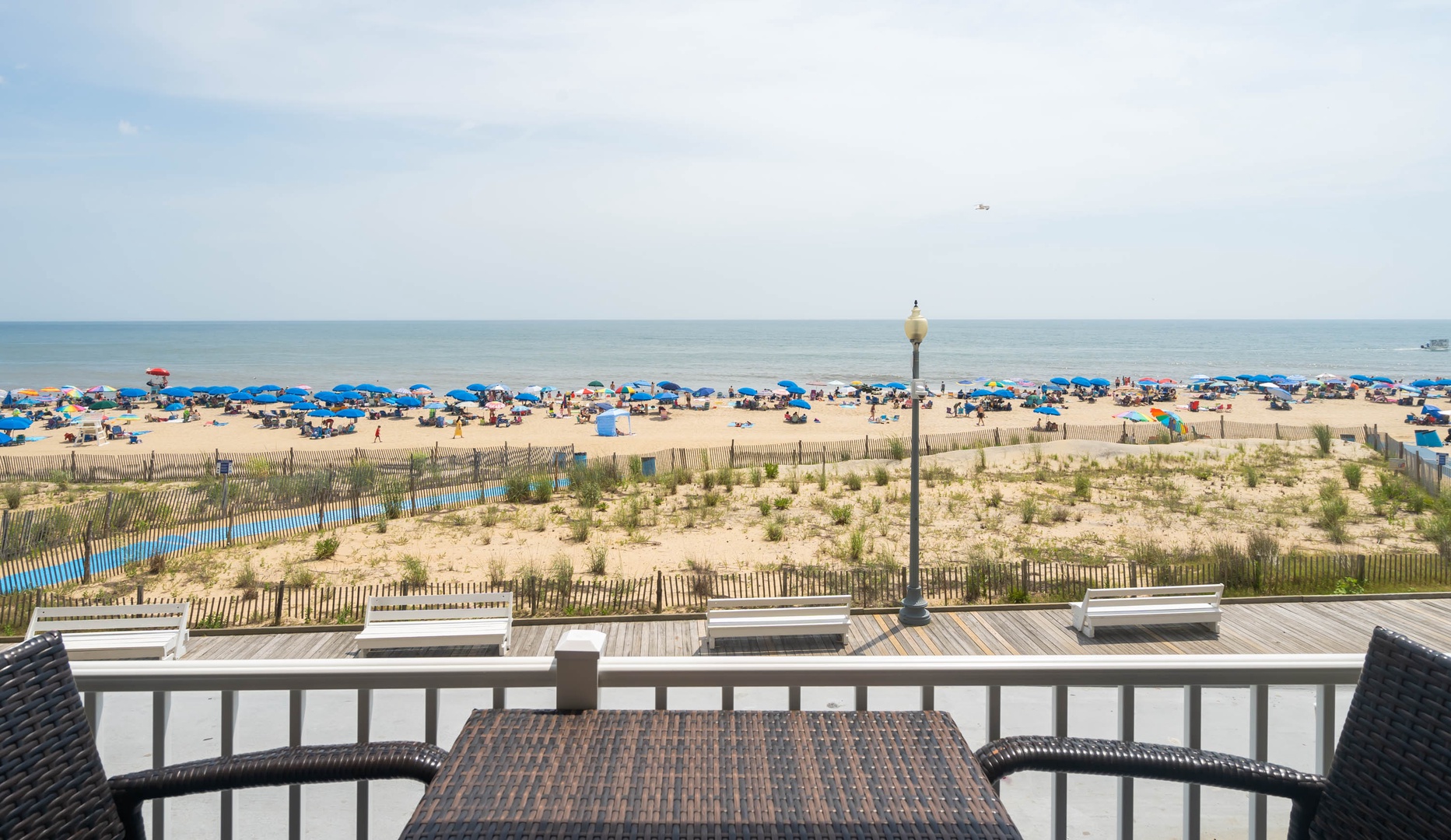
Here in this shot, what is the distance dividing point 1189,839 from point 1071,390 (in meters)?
63.1

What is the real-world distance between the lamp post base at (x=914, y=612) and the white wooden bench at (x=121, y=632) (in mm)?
8721

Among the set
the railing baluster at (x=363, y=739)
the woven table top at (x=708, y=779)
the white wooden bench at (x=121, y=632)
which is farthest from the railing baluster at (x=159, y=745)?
the white wooden bench at (x=121, y=632)

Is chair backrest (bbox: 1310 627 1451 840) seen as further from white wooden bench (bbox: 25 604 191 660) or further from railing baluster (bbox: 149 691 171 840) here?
white wooden bench (bbox: 25 604 191 660)

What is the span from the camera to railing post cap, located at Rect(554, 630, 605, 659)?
1.92 meters

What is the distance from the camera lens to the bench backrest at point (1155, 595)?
35.7 ft

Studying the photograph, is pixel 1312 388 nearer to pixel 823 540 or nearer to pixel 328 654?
pixel 823 540

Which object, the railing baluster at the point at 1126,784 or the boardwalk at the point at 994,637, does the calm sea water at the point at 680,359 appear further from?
the railing baluster at the point at 1126,784

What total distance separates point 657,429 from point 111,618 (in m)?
31.0

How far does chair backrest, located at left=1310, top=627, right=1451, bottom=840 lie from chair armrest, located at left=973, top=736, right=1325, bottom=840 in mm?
51

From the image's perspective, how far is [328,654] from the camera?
34.7ft

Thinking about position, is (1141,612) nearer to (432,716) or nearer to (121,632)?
(432,716)

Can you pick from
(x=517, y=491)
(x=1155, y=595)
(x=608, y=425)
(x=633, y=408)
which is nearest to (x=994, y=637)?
(x=1155, y=595)

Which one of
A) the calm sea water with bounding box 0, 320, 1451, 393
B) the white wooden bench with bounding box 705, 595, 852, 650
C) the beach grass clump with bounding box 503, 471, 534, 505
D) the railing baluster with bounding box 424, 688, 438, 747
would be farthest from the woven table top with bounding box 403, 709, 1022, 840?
the calm sea water with bounding box 0, 320, 1451, 393

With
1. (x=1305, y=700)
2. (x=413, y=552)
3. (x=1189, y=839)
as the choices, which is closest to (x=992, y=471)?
(x=413, y=552)
